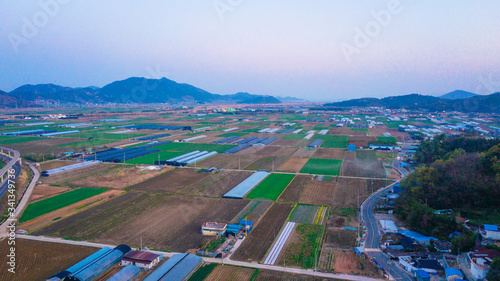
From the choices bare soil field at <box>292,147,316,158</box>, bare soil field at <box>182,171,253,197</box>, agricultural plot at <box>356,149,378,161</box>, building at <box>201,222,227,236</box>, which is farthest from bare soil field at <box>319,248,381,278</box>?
bare soil field at <box>292,147,316,158</box>

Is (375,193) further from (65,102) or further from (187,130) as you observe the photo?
(65,102)

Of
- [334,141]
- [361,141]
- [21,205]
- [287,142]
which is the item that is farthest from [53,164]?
[361,141]

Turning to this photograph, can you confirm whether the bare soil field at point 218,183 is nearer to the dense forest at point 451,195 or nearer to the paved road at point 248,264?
the paved road at point 248,264

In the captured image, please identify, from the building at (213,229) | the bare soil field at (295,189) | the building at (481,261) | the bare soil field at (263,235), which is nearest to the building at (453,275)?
the building at (481,261)

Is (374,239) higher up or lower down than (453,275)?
lower down

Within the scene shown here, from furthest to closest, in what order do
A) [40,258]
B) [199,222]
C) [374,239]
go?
1. [199,222]
2. [374,239]
3. [40,258]

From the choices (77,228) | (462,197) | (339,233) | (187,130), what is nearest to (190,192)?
(77,228)

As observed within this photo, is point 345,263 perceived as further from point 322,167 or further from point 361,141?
point 361,141
